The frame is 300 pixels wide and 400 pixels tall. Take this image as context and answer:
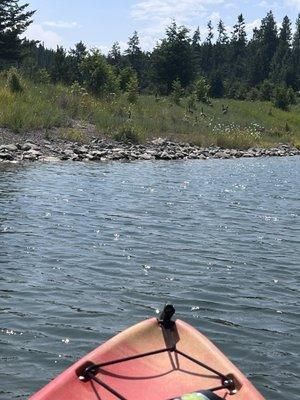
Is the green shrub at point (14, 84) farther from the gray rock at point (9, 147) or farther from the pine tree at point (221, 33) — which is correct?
the pine tree at point (221, 33)

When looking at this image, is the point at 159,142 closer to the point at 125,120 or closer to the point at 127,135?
the point at 127,135

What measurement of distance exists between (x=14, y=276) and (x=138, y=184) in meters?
10.1

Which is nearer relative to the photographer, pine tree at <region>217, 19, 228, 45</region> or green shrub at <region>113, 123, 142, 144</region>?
green shrub at <region>113, 123, 142, 144</region>

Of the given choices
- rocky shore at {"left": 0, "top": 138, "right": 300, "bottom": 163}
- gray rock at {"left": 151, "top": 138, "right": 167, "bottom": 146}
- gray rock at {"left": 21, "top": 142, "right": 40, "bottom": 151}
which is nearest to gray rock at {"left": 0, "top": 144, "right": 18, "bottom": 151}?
rocky shore at {"left": 0, "top": 138, "right": 300, "bottom": 163}

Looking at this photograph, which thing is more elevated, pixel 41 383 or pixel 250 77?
pixel 250 77

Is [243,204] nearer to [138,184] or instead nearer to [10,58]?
[138,184]

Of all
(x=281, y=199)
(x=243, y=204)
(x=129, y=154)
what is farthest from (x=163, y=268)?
(x=129, y=154)

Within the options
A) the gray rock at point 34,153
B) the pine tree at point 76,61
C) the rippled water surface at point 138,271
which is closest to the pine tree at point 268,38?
the pine tree at point 76,61

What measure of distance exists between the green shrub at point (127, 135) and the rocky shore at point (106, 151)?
62cm

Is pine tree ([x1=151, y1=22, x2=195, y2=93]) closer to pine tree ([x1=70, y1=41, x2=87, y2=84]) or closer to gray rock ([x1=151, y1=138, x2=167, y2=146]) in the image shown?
pine tree ([x1=70, y1=41, x2=87, y2=84])

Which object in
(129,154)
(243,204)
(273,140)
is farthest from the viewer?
(273,140)

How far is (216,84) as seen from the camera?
7688 cm

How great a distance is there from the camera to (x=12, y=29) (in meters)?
53.6

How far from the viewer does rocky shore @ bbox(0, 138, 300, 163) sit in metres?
22.9
